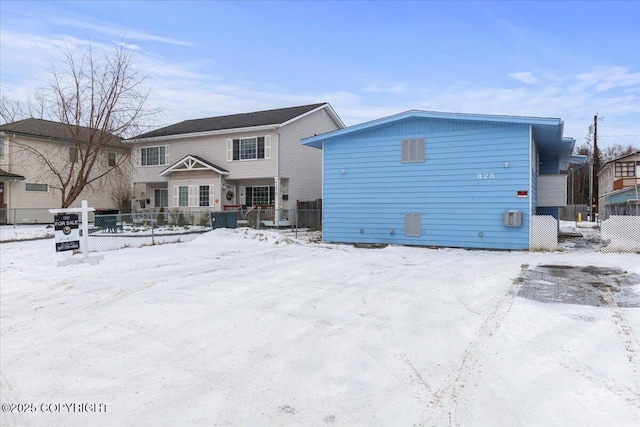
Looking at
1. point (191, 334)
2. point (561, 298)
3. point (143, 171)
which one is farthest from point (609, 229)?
point (143, 171)

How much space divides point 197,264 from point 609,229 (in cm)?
1223

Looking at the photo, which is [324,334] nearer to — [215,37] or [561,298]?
[561,298]

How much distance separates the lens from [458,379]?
12.7 feet

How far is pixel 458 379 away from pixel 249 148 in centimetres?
2270

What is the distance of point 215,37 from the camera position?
1620cm

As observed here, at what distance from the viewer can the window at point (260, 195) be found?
26.2 metres

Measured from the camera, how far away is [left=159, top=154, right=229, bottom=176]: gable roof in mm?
25328

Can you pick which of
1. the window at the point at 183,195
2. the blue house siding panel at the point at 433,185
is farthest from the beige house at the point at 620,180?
the window at the point at 183,195

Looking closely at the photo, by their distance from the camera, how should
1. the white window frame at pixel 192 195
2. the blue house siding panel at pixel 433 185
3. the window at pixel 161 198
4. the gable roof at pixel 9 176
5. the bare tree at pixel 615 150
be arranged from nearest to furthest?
the blue house siding panel at pixel 433 185 < the gable roof at pixel 9 176 < the white window frame at pixel 192 195 < the window at pixel 161 198 < the bare tree at pixel 615 150

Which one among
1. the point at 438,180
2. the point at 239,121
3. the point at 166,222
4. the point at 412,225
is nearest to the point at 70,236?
the point at 412,225

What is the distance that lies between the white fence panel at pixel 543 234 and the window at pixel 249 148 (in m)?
15.0

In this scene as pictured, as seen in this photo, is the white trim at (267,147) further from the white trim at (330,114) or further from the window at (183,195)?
the window at (183,195)

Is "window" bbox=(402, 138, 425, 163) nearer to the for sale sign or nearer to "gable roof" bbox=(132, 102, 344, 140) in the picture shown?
"gable roof" bbox=(132, 102, 344, 140)

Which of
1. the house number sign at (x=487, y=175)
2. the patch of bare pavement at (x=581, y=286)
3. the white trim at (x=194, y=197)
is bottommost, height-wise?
the patch of bare pavement at (x=581, y=286)
